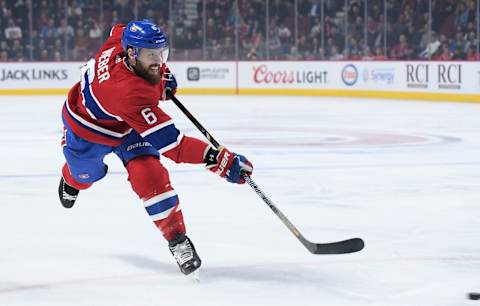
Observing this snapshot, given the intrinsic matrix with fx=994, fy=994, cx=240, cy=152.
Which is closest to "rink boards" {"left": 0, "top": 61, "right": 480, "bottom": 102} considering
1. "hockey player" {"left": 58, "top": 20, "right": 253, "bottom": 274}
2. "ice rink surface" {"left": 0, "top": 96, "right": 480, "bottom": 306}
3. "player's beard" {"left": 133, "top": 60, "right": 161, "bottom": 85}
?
"ice rink surface" {"left": 0, "top": 96, "right": 480, "bottom": 306}

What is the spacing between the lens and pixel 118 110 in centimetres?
338

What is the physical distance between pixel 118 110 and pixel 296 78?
45.3 feet

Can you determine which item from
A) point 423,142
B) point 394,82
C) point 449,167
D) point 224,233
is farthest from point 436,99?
point 224,233

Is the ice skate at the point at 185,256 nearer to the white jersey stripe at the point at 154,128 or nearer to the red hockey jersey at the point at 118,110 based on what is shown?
the red hockey jersey at the point at 118,110

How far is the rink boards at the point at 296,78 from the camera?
593 inches

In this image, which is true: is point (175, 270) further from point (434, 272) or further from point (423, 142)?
point (423, 142)

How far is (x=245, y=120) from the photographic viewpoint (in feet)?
38.5

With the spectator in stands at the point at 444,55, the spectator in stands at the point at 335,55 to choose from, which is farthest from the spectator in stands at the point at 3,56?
the spectator in stands at the point at 444,55

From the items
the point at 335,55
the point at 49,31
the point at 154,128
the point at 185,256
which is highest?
the point at 154,128

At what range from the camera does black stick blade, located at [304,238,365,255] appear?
143 inches

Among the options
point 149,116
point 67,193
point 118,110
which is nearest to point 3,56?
point 67,193

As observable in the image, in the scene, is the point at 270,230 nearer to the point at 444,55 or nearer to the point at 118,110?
the point at 118,110

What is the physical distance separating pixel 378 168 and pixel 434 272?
344 cm

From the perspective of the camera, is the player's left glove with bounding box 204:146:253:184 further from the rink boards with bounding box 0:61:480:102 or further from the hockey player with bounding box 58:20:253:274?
the rink boards with bounding box 0:61:480:102
